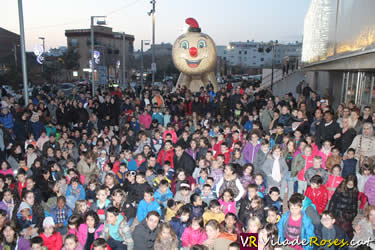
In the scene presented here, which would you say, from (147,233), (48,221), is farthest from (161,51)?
(147,233)

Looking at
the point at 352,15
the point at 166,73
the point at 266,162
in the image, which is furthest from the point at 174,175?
the point at 166,73

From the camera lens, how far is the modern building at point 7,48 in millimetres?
32344

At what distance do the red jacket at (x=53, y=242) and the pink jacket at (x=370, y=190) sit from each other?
5.12 meters

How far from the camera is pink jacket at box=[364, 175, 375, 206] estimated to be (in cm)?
543

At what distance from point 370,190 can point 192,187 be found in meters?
3.19

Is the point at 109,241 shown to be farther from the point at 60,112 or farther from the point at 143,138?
the point at 60,112

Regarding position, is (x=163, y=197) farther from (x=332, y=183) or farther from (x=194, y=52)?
(x=194, y=52)

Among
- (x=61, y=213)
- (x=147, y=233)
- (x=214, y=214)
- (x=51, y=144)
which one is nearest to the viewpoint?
(x=147, y=233)

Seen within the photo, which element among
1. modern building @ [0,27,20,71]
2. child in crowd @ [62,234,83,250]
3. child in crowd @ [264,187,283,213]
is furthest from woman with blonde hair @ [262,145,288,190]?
modern building @ [0,27,20,71]

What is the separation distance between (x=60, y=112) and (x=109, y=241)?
22.8ft

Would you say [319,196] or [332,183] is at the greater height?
[332,183]

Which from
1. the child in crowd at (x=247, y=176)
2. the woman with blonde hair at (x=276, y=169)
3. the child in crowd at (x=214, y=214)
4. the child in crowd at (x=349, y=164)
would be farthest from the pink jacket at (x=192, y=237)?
the child in crowd at (x=349, y=164)

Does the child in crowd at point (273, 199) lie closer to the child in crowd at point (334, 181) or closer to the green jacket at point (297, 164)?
the child in crowd at point (334, 181)

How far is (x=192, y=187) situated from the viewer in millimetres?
6320
